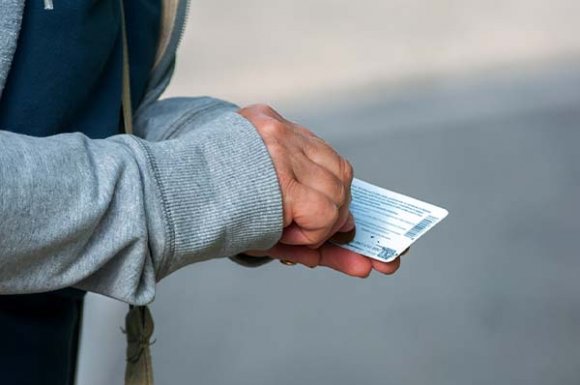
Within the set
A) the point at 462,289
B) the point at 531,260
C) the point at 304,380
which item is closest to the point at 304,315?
the point at 304,380

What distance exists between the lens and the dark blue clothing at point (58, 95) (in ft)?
2.86

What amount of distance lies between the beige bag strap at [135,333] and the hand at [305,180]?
0.48 ft

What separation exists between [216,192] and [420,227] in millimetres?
236

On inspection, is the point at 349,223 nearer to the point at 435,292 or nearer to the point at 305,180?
the point at 305,180

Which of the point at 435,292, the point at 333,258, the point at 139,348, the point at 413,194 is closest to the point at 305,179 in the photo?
the point at 333,258

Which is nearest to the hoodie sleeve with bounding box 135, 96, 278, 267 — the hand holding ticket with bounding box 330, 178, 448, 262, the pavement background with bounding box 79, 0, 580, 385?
the hand holding ticket with bounding box 330, 178, 448, 262

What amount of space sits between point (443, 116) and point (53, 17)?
2448 mm

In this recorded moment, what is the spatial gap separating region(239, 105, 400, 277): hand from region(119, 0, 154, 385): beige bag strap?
146 millimetres

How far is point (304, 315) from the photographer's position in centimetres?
247

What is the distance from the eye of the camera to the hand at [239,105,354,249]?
0.85 metres

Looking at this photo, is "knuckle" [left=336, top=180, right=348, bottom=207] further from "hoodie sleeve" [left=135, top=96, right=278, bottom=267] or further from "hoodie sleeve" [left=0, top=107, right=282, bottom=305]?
"hoodie sleeve" [left=135, top=96, right=278, bottom=267]

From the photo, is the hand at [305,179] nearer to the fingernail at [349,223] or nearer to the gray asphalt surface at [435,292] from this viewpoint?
the fingernail at [349,223]

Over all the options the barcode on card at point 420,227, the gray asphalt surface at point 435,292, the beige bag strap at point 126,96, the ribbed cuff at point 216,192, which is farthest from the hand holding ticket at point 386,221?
the gray asphalt surface at point 435,292

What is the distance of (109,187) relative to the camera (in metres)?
0.76
